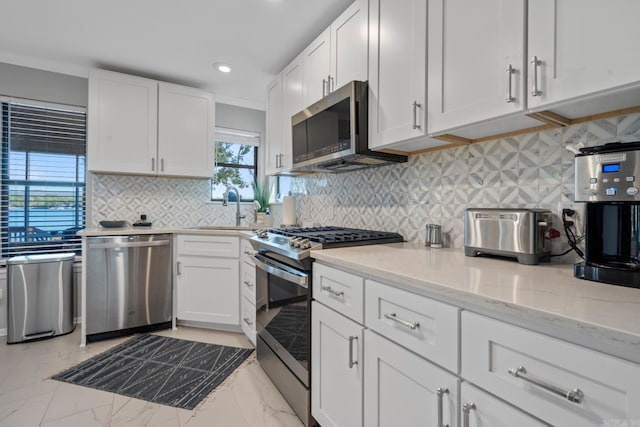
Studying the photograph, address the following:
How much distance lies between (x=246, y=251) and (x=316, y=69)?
1.55 m

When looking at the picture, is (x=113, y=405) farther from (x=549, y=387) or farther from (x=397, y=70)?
(x=397, y=70)

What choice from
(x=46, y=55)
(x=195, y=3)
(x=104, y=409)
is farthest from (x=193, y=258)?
(x=46, y=55)

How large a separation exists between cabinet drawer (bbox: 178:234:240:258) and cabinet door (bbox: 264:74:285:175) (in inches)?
30.4

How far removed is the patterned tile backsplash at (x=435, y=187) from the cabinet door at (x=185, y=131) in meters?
0.38

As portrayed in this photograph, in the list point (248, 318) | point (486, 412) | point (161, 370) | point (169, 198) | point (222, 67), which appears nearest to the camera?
point (486, 412)

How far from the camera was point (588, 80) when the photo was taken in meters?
0.88

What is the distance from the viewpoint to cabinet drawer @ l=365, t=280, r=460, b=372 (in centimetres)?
85

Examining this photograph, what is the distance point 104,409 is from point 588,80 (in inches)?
103

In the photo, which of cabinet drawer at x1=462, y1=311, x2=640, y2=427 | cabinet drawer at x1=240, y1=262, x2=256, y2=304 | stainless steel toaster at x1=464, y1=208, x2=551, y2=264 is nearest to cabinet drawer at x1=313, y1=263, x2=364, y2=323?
cabinet drawer at x1=462, y1=311, x2=640, y2=427

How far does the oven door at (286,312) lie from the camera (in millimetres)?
1542

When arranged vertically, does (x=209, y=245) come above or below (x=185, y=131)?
below

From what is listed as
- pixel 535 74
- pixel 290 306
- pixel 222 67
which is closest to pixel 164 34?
pixel 222 67

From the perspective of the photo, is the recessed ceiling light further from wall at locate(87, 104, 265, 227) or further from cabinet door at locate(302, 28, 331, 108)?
cabinet door at locate(302, 28, 331, 108)

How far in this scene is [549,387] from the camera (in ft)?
2.10
